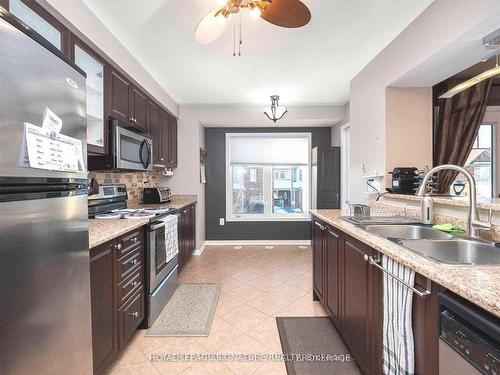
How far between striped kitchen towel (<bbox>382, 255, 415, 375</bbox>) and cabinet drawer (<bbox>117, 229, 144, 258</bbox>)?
1514 millimetres

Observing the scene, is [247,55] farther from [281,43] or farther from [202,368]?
[202,368]

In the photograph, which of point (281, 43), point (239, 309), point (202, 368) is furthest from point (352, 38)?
point (202, 368)

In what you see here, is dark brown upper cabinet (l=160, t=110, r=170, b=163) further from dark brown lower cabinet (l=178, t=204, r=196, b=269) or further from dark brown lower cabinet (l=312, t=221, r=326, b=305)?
dark brown lower cabinet (l=312, t=221, r=326, b=305)

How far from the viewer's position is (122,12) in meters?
1.84

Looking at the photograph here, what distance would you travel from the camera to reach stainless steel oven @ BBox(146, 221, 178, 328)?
2.06m

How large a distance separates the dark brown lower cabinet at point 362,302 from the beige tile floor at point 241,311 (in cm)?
47

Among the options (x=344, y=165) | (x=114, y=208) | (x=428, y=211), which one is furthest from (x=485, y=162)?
(x=114, y=208)

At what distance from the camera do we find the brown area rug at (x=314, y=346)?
162cm

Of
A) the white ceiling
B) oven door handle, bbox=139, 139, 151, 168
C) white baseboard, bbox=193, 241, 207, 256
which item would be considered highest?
the white ceiling

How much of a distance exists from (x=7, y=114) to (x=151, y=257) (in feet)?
5.28

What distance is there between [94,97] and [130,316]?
1.64 meters

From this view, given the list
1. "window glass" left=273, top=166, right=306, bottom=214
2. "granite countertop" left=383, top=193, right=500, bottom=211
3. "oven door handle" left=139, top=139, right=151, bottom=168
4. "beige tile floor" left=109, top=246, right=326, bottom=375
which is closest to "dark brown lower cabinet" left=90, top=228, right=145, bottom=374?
"beige tile floor" left=109, top=246, right=326, bottom=375

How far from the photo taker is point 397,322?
108 centimetres

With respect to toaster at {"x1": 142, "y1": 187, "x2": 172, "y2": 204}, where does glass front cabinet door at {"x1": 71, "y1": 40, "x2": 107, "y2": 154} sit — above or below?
above
